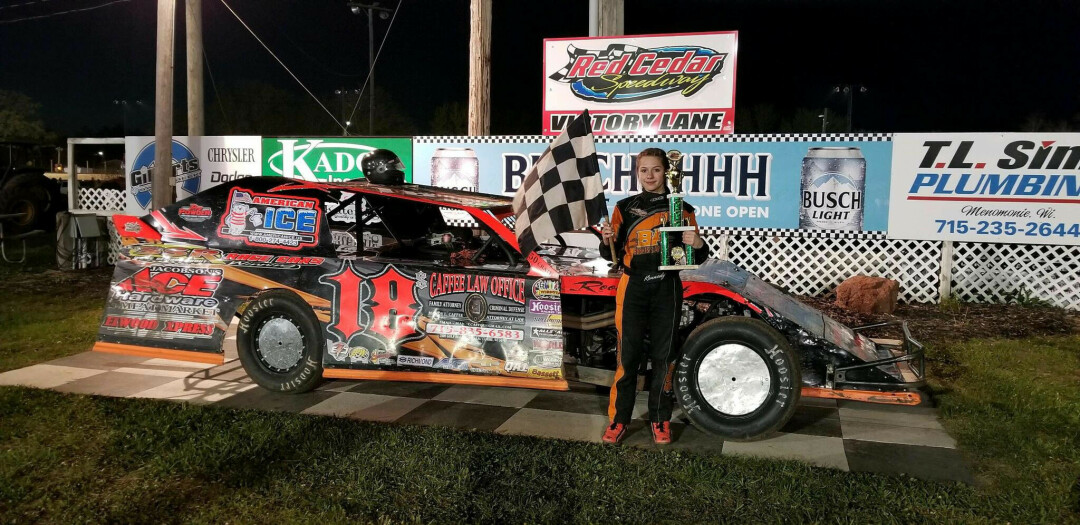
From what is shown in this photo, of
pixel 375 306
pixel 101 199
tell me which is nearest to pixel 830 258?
pixel 375 306

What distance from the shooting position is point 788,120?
6231 cm

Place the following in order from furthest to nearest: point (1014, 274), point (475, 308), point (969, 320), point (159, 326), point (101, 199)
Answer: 1. point (101, 199)
2. point (1014, 274)
3. point (969, 320)
4. point (159, 326)
5. point (475, 308)

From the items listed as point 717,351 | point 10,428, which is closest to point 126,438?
point 10,428

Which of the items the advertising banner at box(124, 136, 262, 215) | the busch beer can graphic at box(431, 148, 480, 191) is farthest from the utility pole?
the advertising banner at box(124, 136, 262, 215)

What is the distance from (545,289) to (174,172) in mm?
9016

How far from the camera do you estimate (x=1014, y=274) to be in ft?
29.2

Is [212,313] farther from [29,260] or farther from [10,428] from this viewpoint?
[29,260]

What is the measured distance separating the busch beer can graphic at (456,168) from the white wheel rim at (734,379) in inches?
254

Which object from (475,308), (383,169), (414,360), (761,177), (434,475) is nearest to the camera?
(434,475)

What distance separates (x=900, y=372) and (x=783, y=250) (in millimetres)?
5140

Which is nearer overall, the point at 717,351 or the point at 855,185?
the point at 717,351

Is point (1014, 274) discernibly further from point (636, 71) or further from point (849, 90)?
point (849, 90)

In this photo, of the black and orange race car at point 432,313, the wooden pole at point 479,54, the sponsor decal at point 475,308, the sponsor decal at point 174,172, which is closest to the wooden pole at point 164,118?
the sponsor decal at point 174,172

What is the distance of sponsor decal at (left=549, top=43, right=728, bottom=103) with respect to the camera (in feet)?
33.1
